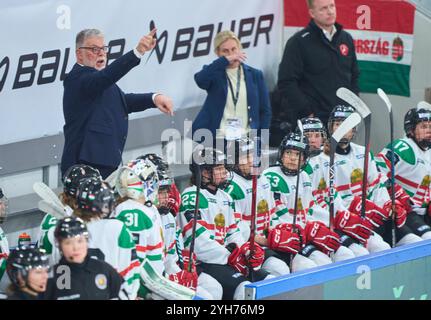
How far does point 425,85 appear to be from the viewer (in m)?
10.3

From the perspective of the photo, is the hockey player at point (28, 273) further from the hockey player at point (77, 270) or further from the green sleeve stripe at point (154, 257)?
the green sleeve stripe at point (154, 257)

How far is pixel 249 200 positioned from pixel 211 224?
42 centimetres

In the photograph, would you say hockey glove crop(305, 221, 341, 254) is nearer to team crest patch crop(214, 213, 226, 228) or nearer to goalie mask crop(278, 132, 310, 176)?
goalie mask crop(278, 132, 310, 176)

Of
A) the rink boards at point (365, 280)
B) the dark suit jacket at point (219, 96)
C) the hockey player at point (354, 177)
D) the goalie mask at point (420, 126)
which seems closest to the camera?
the rink boards at point (365, 280)

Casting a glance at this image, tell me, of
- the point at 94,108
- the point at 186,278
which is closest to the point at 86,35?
the point at 94,108

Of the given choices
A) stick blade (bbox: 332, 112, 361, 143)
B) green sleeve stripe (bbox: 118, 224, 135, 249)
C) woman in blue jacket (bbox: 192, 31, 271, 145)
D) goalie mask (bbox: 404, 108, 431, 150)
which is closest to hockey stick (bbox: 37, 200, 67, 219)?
green sleeve stripe (bbox: 118, 224, 135, 249)

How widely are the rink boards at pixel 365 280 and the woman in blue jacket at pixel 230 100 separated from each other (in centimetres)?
219

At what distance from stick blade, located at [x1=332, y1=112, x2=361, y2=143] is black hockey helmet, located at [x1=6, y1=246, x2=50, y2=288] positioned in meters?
2.85

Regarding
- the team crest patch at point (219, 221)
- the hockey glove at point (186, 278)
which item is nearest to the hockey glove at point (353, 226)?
the team crest patch at point (219, 221)

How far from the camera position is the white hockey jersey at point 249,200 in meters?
7.86

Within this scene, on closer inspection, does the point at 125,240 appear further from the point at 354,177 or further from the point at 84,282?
the point at 354,177
